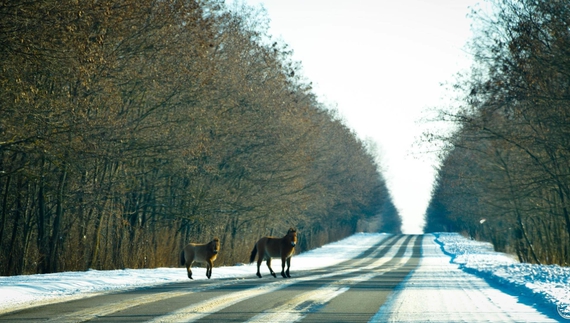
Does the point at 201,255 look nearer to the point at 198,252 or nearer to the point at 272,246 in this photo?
the point at 198,252

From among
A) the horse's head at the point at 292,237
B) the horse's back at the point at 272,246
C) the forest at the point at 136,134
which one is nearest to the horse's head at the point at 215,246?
the horse's head at the point at 292,237

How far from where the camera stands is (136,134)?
70.2 ft

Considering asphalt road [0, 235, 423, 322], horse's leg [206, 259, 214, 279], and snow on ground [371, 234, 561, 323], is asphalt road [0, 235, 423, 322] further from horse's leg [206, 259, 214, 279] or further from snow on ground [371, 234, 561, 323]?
horse's leg [206, 259, 214, 279]

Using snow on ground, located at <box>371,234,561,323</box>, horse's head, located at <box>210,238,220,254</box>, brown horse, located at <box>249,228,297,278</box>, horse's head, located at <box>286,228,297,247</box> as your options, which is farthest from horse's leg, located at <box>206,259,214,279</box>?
snow on ground, located at <box>371,234,561,323</box>

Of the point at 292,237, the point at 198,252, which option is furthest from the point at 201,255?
the point at 292,237

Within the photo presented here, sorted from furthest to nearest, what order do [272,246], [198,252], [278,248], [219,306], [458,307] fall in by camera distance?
[272,246] < [278,248] < [198,252] < [458,307] < [219,306]

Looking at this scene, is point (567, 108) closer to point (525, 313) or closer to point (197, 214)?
point (525, 313)

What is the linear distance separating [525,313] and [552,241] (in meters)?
28.8

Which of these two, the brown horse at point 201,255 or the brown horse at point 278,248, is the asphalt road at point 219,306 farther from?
the brown horse at point 278,248

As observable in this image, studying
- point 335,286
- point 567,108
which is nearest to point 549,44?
point 567,108

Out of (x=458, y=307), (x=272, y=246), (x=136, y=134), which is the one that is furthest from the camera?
(x=272, y=246)

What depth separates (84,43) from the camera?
15445mm

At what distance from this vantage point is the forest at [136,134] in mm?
15930

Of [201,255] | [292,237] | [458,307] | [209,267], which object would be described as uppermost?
[292,237]
